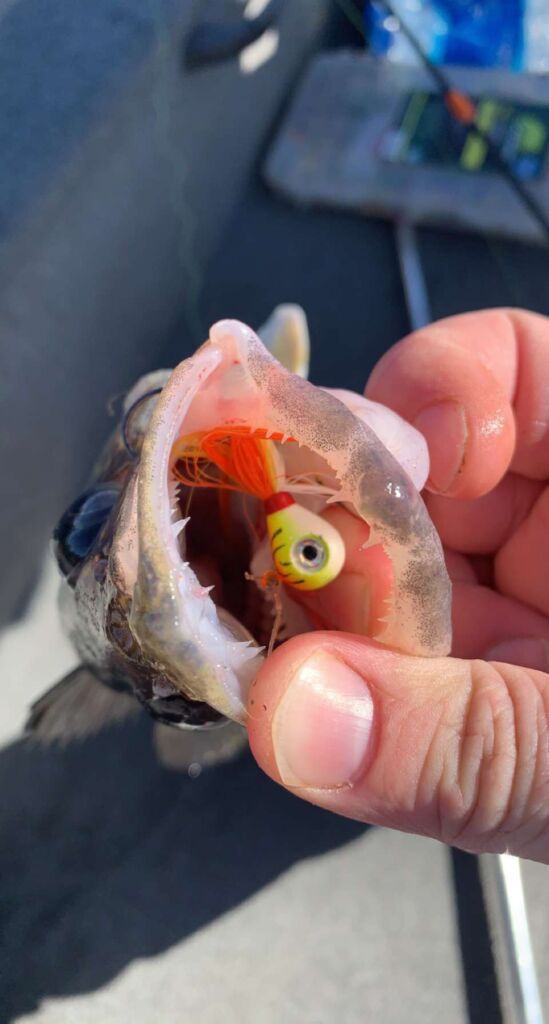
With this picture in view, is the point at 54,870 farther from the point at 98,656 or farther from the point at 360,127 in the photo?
the point at 360,127

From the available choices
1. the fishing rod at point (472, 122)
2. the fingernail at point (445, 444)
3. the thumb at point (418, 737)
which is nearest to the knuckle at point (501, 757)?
the thumb at point (418, 737)

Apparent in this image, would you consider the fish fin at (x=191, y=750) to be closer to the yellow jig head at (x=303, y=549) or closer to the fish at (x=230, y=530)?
the fish at (x=230, y=530)

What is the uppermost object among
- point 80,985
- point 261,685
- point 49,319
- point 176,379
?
point 176,379

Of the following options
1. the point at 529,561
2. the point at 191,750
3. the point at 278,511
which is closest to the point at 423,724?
the point at 278,511

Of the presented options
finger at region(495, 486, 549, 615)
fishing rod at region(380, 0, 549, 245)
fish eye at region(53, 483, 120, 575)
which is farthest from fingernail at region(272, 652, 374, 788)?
fishing rod at region(380, 0, 549, 245)

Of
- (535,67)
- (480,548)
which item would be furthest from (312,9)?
(480,548)

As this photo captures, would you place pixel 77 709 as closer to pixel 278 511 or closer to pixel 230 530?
pixel 230 530

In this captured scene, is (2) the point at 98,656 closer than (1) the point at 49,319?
Yes
